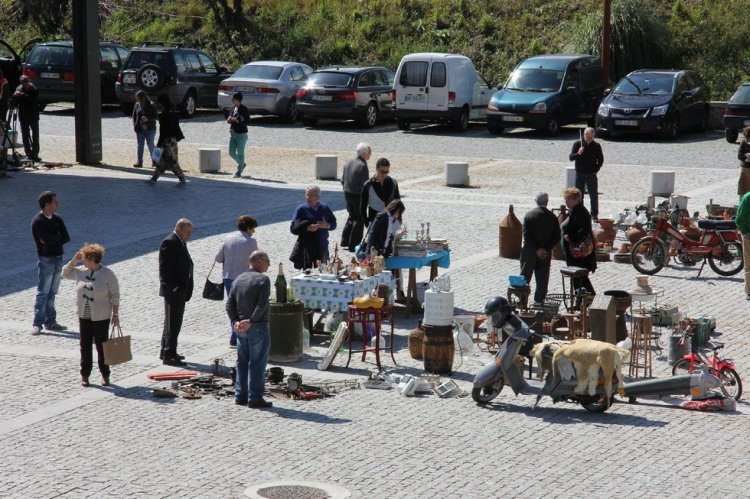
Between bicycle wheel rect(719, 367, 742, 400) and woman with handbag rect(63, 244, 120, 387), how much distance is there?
5.35 metres

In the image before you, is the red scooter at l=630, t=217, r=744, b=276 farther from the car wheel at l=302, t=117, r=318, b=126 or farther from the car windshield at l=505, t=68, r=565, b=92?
the car wheel at l=302, t=117, r=318, b=126

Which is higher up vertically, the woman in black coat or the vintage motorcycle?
the woman in black coat

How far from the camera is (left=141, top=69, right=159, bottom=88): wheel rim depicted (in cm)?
3528

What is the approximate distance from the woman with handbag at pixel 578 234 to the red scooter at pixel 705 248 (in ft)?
7.88

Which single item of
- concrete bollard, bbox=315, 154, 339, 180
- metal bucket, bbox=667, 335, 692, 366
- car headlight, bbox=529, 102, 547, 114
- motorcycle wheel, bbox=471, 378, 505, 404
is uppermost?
car headlight, bbox=529, 102, 547, 114

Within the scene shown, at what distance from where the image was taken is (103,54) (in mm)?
38250

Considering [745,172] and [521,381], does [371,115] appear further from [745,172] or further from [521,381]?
[521,381]

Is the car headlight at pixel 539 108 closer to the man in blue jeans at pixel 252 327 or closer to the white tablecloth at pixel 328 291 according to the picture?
the white tablecloth at pixel 328 291

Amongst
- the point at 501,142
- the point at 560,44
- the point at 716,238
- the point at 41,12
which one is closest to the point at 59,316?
the point at 716,238

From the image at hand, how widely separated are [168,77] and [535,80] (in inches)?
385

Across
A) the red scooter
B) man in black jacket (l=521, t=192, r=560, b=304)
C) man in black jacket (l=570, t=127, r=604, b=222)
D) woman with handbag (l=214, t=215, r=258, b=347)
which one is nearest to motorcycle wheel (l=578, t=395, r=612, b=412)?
man in black jacket (l=521, t=192, r=560, b=304)

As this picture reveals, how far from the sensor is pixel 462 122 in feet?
111

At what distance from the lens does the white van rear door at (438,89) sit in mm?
33469

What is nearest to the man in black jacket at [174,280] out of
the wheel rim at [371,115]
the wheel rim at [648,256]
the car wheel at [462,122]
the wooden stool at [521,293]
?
the wooden stool at [521,293]
